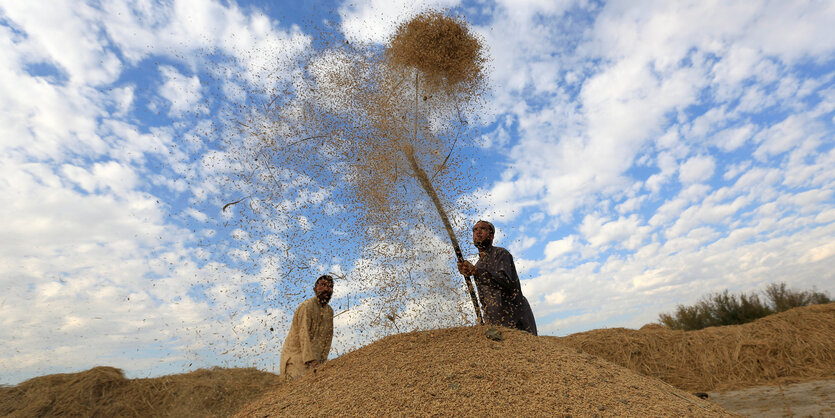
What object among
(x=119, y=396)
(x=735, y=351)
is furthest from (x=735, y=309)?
(x=119, y=396)

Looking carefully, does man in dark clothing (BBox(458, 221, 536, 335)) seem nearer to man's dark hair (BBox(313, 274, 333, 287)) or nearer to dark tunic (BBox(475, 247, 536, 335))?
dark tunic (BBox(475, 247, 536, 335))

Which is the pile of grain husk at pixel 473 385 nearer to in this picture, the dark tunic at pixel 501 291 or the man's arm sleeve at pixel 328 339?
the dark tunic at pixel 501 291

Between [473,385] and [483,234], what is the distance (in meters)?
1.96

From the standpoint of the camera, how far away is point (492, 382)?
299 cm

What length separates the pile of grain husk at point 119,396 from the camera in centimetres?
791

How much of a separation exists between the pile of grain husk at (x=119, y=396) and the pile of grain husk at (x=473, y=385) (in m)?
5.21

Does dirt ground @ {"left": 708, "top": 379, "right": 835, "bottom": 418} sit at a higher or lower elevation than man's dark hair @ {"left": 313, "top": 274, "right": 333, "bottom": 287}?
lower

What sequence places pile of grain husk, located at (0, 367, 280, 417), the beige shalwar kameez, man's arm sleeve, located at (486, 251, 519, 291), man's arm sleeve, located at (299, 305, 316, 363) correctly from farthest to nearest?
pile of grain husk, located at (0, 367, 280, 417) → the beige shalwar kameez → man's arm sleeve, located at (299, 305, 316, 363) → man's arm sleeve, located at (486, 251, 519, 291)

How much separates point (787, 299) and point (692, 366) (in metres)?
6.80

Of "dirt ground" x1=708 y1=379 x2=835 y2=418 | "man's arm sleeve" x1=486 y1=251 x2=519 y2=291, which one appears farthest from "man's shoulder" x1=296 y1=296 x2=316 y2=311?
"dirt ground" x1=708 y1=379 x2=835 y2=418

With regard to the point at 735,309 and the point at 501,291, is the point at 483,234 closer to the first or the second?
the point at 501,291

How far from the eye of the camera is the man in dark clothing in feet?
14.3

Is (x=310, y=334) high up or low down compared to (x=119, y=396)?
down

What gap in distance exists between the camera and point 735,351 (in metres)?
6.36
